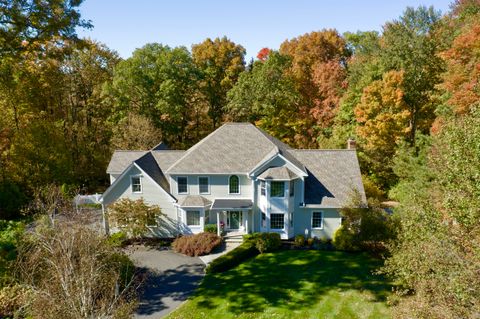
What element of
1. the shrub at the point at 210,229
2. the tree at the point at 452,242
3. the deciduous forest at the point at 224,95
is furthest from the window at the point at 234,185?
the tree at the point at 452,242

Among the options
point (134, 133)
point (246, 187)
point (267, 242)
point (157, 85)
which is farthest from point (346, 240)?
point (157, 85)

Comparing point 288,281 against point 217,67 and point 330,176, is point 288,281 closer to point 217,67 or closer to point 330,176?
point 330,176

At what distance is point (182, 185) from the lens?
1184 inches

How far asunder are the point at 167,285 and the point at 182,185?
10.2m

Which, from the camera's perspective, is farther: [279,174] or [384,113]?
[384,113]

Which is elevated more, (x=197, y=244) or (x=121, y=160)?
(x=121, y=160)

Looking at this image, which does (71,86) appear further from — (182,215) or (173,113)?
(182,215)

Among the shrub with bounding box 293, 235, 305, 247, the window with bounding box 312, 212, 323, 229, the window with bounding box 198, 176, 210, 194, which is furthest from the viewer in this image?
the window with bounding box 198, 176, 210, 194

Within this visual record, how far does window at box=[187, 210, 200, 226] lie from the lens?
29469 millimetres

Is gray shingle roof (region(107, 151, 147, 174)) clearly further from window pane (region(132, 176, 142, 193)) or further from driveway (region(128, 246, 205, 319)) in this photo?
driveway (region(128, 246, 205, 319))

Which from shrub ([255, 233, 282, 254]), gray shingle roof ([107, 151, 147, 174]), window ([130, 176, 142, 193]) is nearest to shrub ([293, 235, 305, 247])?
shrub ([255, 233, 282, 254])

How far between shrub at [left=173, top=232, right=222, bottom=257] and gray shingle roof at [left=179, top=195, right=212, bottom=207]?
9.12 ft

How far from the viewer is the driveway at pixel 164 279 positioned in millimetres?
19781

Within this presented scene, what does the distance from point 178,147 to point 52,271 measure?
3888 cm
